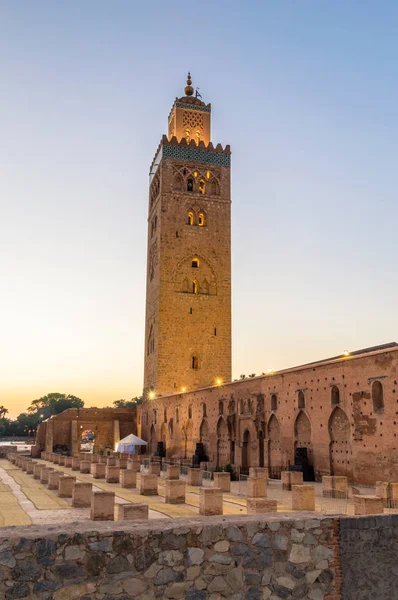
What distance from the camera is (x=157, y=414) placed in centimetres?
4150

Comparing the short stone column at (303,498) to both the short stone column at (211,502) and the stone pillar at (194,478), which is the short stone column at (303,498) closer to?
the short stone column at (211,502)

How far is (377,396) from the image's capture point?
17812mm

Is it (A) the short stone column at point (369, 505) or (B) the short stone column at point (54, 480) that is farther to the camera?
(B) the short stone column at point (54, 480)

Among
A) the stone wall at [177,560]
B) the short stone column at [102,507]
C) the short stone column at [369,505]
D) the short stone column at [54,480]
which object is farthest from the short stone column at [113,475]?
the stone wall at [177,560]

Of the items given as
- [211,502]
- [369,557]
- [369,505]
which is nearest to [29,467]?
[211,502]

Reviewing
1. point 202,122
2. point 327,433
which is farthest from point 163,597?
point 202,122

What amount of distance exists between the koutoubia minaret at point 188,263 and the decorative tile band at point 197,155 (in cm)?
8

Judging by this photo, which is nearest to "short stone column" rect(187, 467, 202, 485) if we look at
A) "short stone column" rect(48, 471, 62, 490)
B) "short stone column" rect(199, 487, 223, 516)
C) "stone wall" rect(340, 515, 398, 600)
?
"short stone column" rect(48, 471, 62, 490)

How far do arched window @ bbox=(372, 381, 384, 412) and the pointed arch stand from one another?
1.48m

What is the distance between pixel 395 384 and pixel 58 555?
46.7ft

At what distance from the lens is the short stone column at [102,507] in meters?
10.6

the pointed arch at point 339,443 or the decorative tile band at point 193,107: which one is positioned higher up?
the decorative tile band at point 193,107

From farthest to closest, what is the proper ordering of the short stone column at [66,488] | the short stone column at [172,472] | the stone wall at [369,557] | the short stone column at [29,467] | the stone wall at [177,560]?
the short stone column at [29,467], the short stone column at [172,472], the short stone column at [66,488], the stone wall at [369,557], the stone wall at [177,560]

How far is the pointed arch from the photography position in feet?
61.9
